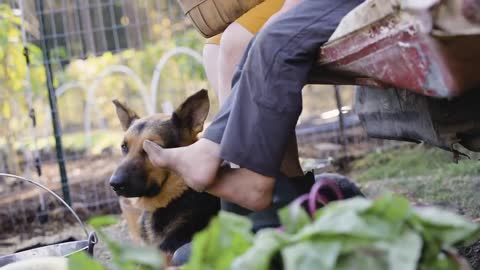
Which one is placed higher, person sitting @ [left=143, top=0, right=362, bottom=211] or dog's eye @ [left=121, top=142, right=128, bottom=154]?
person sitting @ [left=143, top=0, right=362, bottom=211]

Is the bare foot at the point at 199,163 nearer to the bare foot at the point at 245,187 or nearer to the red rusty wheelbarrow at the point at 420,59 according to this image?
the bare foot at the point at 245,187

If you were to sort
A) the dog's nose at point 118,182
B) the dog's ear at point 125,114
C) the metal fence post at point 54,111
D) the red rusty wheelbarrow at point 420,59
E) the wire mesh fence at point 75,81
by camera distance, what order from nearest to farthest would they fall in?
1. the red rusty wheelbarrow at point 420,59
2. the dog's nose at point 118,182
3. the dog's ear at point 125,114
4. the metal fence post at point 54,111
5. the wire mesh fence at point 75,81

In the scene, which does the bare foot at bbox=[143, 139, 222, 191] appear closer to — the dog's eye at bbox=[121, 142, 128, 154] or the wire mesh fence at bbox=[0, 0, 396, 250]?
the dog's eye at bbox=[121, 142, 128, 154]

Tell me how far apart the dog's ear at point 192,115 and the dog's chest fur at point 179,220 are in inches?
12.7

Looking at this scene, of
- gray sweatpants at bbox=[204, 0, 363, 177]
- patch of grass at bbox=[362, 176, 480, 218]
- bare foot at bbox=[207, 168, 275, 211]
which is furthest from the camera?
patch of grass at bbox=[362, 176, 480, 218]

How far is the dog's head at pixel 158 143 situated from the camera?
10.7 ft

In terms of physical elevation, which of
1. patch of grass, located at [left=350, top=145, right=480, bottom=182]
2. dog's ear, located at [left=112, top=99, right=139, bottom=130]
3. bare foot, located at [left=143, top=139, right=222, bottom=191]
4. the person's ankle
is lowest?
patch of grass, located at [left=350, top=145, right=480, bottom=182]

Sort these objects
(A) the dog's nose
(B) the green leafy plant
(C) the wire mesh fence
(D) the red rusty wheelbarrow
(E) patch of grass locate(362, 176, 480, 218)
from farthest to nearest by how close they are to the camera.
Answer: (C) the wire mesh fence, (E) patch of grass locate(362, 176, 480, 218), (A) the dog's nose, (D) the red rusty wheelbarrow, (B) the green leafy plant

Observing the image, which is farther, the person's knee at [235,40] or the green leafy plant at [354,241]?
the person's knee at [235,40]

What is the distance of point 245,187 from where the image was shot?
84.7 inches

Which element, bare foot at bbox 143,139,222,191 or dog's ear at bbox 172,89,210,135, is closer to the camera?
bare foot at bbox 143,139,222,191

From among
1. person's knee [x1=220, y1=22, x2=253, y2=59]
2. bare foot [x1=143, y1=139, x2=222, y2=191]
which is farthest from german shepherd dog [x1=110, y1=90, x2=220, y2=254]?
bare foot [x1=143, y1=139, x2=222, y2=191]

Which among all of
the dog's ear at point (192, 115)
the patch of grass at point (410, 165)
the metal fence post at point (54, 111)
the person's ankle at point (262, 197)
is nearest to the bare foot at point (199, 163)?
the person's ankle at point (262, 197)

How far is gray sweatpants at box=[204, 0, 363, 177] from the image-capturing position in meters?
2.01
